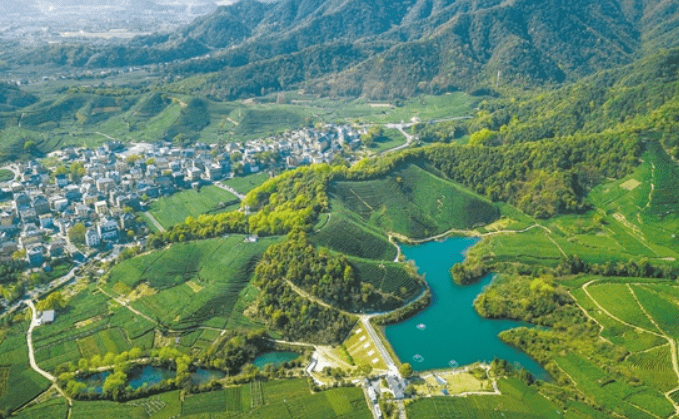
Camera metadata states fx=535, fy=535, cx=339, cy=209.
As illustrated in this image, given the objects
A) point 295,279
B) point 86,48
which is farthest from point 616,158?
point 86,48

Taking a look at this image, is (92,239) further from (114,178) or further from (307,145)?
(307,145)

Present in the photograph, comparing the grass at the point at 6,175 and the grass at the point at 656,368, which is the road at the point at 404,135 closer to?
the grass at the point at 656,368

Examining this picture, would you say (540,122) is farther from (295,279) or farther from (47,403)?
(47,403)

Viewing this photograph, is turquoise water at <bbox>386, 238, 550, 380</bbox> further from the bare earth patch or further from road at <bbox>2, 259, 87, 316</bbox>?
road at <bbox>2, 259, 87, 316</bbox>

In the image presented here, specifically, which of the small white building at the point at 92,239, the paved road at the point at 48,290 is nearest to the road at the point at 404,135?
the small white building at the point at 92,239

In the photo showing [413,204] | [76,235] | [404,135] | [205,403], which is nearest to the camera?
[205,403]

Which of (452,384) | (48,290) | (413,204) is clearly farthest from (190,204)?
(452,384)

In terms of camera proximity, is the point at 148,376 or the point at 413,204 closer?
the point at 148,376
